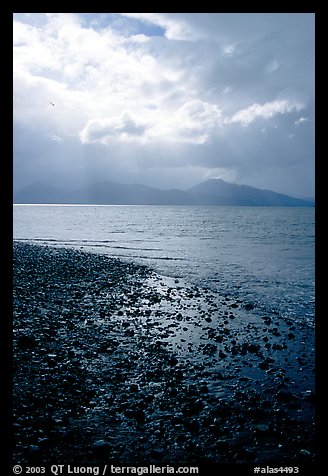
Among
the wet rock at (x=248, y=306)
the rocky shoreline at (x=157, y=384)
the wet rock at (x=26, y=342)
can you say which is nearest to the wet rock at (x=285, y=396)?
the rocky shoreline at (x=157, y=384)

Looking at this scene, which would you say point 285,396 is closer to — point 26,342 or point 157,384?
point 157,384

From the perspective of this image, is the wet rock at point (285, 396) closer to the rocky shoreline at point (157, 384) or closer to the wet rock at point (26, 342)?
the rocky shoreline at point (157, 384)

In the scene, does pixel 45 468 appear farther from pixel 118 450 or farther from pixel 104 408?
pixel 104 408

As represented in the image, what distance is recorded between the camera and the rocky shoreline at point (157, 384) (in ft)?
18.2

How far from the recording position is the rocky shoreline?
5535 millimetres

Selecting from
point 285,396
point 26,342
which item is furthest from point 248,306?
point 26,342

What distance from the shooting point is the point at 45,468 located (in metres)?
3.95

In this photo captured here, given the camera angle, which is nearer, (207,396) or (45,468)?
(45,468)

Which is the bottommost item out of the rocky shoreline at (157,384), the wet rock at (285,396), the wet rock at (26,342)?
the wet rock at (285,396)

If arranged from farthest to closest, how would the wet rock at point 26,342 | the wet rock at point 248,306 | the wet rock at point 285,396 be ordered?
the wet rock at point 248,306
the wet rock at point 26,342
the wet rock at point 285,396
